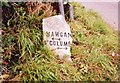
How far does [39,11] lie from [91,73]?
118cm

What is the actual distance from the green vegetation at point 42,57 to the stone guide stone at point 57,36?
0.09 m

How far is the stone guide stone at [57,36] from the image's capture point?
13.6 ft

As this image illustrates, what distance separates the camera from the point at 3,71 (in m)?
3.94

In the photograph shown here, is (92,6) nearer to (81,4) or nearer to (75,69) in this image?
(81,4)

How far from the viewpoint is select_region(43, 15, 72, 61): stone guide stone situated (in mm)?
4145

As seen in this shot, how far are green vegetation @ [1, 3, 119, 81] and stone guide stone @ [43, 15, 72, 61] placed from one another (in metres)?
0.09

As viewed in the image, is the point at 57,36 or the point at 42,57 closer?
the point at 42,57

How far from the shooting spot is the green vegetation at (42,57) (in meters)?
3.90

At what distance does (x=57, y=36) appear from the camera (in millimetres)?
4176

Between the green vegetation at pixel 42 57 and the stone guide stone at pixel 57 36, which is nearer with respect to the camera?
the green vegetation at pixel 42 57

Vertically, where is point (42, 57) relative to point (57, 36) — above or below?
below

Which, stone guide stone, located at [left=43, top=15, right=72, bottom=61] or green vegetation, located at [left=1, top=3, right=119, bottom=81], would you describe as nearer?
green vegetation, located at [left=1, top=3, right=119, bottom=81]

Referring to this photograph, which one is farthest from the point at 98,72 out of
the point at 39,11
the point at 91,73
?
the point at 39,11

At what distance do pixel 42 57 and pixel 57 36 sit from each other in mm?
368
